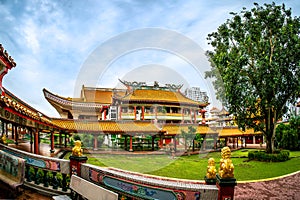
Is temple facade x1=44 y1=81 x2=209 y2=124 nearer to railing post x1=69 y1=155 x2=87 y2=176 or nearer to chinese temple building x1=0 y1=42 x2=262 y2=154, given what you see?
chinese temple building x1=0 y1=42 x2=262 y2=154

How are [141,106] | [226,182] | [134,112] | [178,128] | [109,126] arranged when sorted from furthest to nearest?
[141,106] < [134,112] < [178,128] < [109,126] < [226,182]

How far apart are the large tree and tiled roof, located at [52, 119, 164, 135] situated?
903 centimetres

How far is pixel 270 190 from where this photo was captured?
30.5 ft

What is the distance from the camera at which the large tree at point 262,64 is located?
1630 centimetres

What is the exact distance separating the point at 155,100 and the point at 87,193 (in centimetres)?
2703

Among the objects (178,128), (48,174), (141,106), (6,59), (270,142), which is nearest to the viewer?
(48,174)

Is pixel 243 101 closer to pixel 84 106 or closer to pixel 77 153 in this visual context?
pixel 77 153

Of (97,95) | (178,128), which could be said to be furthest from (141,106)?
(97,95)

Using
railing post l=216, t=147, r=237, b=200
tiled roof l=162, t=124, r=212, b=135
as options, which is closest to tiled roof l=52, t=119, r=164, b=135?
tiled roof l=162, t=124, r=212, b=135

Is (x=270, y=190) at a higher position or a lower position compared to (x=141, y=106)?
lower

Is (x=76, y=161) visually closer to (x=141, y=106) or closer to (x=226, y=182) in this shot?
(x=226, y=182)

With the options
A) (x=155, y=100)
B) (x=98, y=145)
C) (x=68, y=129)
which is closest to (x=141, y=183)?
(x=68, y=129)

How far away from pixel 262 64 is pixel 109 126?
14.9 m

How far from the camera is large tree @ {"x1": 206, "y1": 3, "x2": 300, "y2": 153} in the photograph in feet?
53.5
